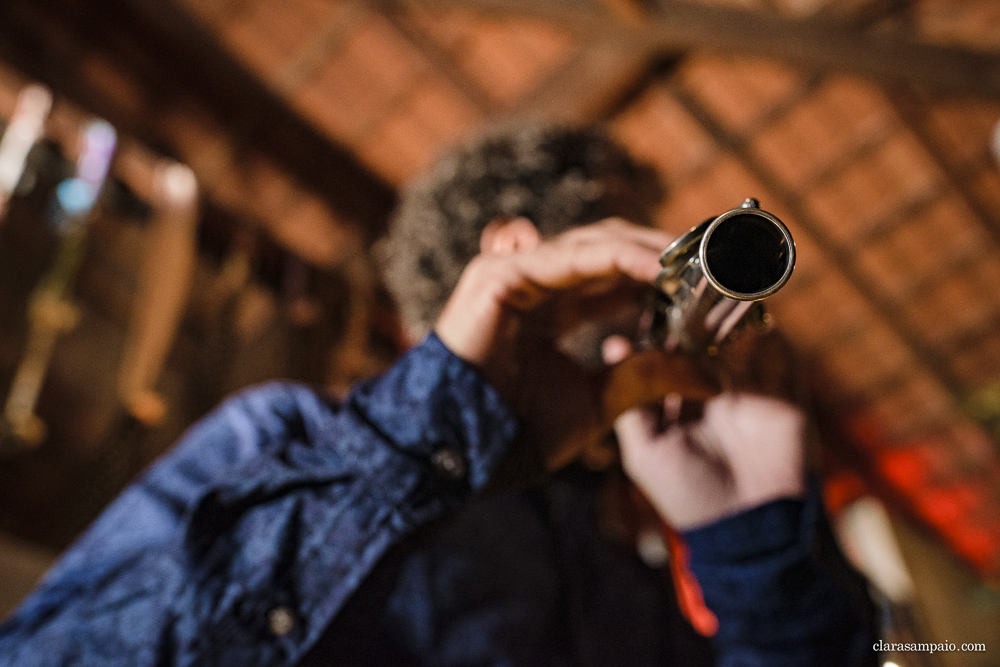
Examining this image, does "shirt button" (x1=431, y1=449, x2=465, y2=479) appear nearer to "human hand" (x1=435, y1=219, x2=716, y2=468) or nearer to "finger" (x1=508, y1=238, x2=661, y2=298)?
"human hand" (x1=435, y1=219, x2=716, y2=468)

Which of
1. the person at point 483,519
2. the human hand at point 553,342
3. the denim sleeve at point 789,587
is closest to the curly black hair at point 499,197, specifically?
the person at point 483,519

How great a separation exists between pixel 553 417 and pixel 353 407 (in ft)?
0.87

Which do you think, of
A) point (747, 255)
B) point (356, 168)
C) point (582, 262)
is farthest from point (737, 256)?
point (356, 168)

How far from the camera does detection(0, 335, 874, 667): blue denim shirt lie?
0.65m

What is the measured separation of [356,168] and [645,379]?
336 cm

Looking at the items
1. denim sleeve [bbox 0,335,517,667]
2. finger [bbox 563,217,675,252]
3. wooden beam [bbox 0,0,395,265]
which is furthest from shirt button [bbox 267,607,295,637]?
wooden beam [bbox 0,0,395,265]

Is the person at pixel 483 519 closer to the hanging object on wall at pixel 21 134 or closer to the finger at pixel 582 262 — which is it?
the finger at pixel 582 262

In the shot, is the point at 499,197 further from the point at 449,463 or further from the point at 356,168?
the point at 356,168

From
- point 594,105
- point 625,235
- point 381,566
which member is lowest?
point 381,566

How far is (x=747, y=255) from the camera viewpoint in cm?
51

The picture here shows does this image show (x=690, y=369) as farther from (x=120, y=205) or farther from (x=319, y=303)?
(x=120, y=205)

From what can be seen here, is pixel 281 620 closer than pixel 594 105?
Yes

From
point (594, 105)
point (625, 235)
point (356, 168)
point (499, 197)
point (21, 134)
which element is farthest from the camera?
point (356, 168)

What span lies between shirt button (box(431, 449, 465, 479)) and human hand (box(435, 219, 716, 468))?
0.32 ft
